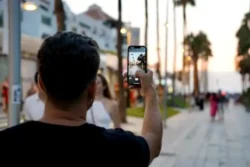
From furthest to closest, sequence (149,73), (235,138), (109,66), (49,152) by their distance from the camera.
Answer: (109,66) < (235,138) < (149,73) < (49,152)

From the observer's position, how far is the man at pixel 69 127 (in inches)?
95.4

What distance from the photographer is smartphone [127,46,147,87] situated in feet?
9.87

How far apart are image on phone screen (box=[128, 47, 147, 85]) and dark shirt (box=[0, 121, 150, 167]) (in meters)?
0.54

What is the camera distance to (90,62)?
250 centimetres

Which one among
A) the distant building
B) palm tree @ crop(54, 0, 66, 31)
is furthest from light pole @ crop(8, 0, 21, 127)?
the distant building

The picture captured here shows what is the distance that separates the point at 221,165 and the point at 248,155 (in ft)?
7.95

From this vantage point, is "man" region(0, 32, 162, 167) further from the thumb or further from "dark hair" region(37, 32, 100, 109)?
the thumb

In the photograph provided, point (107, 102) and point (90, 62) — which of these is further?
point (107, 102)

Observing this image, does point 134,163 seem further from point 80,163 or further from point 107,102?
point 107,102

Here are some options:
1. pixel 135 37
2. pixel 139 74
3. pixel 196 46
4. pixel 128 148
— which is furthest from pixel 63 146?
pixel 196 46

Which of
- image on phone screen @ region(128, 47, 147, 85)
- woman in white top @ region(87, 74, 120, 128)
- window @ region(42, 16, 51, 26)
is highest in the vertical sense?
window @ region(42, 16, 51, 26)

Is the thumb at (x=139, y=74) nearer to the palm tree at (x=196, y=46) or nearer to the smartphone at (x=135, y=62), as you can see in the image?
the smartphone at (x=135, y=62)

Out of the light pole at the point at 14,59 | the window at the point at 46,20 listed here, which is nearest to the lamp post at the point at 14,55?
the light pole at the point at 14,59

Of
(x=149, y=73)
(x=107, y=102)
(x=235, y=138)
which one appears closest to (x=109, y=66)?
(x=235, y=138)
